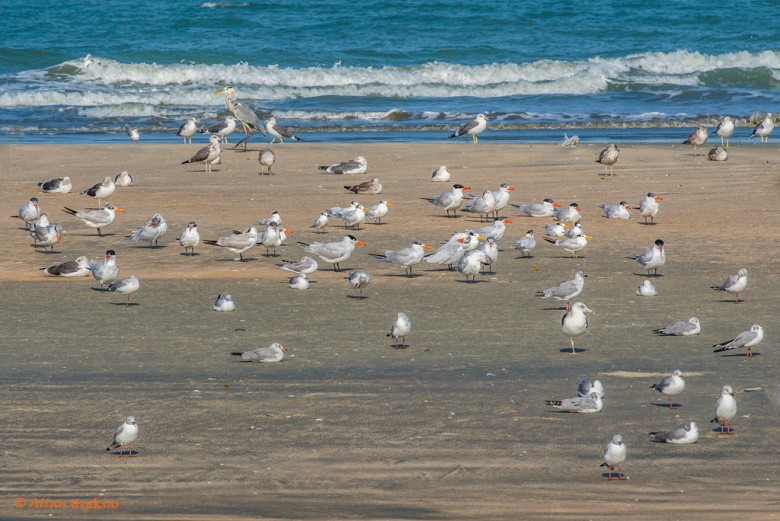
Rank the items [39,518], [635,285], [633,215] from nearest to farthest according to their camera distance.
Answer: [39,518]
[635,285]
[633,215]

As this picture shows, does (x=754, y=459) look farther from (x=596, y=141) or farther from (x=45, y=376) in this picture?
(x=596, y=141)

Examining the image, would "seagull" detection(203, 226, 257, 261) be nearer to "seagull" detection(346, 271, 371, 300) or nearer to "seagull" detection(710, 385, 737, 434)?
"seagull" detection(346, 271, 371, 300)

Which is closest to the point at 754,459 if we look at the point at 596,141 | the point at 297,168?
the point at 297,168

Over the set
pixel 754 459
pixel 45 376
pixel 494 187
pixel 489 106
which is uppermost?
pixel 754 459

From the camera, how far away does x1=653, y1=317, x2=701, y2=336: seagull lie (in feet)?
35.9

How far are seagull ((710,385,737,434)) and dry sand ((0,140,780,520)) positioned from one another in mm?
122

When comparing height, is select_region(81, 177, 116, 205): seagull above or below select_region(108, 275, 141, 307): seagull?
below

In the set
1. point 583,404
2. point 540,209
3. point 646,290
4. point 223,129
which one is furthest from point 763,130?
point 583,404

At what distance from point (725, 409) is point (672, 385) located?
721 millimetres

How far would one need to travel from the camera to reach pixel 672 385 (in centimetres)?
881

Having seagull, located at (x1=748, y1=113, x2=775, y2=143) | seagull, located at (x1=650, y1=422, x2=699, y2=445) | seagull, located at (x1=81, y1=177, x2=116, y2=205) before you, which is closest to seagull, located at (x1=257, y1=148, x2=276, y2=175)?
seagull, located at (x1=81, y1=177, x2=116, y2=205)

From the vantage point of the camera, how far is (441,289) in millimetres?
13375

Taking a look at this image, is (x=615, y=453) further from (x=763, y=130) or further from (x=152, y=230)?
(x=763, y=130)

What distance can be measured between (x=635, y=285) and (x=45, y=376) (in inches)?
262
